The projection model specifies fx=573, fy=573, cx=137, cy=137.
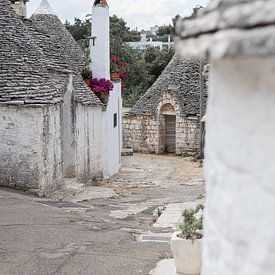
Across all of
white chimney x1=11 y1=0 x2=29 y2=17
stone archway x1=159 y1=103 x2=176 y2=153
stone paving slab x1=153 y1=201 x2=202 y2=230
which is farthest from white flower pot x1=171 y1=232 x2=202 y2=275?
stone archway x1=159 y1=103 x2=176 y2=153

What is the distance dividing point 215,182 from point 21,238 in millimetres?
6294

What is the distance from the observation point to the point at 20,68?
14.6 m

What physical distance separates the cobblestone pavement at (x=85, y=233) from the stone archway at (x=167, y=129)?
455 inches

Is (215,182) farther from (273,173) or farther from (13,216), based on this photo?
(13,216)

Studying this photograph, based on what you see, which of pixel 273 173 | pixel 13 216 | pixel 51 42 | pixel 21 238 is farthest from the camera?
pixel 51 42

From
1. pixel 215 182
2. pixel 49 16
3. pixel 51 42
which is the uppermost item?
pixel 49 16

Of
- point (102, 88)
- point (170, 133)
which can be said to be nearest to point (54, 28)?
point (102, 88)

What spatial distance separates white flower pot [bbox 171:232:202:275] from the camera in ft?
22.3

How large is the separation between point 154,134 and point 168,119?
108cm

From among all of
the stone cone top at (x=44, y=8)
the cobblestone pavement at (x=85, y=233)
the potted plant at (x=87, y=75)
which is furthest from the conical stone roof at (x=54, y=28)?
the cobblestone pavement at (x=85, y=233)

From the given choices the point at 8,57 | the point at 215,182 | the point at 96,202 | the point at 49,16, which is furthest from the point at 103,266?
the point at 49,16

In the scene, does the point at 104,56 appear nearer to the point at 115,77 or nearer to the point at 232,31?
the point at 115,77

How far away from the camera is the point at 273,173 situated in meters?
2.95

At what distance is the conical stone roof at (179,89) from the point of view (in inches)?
1100
